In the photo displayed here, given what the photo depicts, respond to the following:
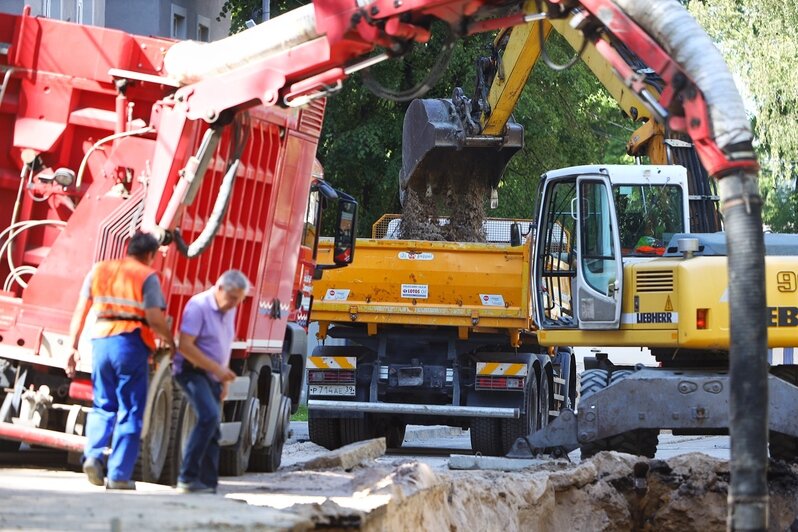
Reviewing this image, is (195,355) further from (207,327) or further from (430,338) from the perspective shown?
(430,338)

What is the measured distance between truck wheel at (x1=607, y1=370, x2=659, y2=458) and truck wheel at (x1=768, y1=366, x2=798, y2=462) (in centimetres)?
111

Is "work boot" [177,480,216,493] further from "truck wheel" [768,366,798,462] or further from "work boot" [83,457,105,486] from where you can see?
"truck wheel" [768,366,798,462]

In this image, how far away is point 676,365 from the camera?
16.4 meters

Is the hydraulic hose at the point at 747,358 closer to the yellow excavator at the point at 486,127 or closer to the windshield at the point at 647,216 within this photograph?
the windshield at the point at 647,216

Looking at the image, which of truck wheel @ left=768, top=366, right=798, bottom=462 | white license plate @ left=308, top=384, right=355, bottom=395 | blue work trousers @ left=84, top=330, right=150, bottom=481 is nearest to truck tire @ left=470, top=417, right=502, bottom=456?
white license plate @ left=308, top=384, right=355, bottom=395

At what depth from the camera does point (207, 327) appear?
10.2 m

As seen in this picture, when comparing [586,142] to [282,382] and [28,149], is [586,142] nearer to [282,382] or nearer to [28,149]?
[282,382]

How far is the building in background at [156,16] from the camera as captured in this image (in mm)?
32031

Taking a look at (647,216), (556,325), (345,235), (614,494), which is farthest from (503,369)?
(614,494)

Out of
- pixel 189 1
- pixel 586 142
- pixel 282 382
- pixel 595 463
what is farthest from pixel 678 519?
pixel 189 1

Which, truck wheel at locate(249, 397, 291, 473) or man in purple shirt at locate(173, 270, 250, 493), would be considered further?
truck wheel at locate(249, 397, 291, 473)

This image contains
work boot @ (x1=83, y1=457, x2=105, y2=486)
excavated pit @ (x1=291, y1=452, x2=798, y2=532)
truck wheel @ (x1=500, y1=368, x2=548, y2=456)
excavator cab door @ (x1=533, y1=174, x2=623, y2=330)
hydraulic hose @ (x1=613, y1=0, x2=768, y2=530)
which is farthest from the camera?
truck wheel @ (x1=500, y1=368, x2=548, y2=456)

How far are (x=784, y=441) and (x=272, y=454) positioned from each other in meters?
4.86

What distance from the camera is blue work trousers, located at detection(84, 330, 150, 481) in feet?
33.8
